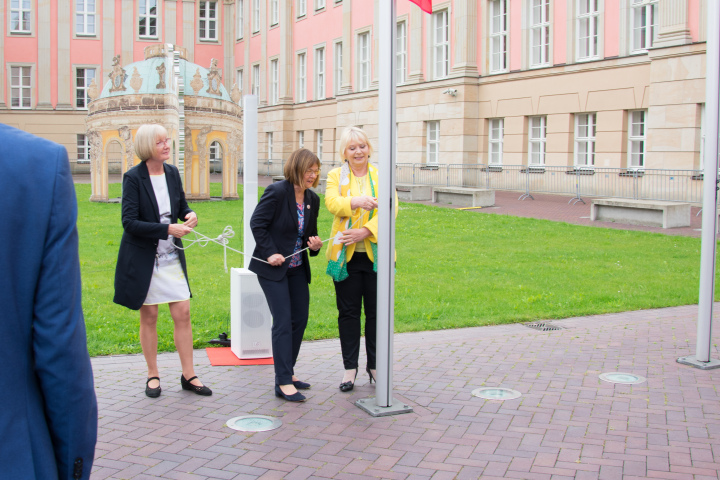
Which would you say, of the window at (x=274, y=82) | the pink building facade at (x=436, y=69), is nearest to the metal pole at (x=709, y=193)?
the pink building facade at (x=436, y=69)

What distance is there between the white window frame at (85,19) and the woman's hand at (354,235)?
49.8m

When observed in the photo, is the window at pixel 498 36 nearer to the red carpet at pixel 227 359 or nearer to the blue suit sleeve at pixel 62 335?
the red carpet at pixel 227 359

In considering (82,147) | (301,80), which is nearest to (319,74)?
(301,80)

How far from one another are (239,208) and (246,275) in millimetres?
17845

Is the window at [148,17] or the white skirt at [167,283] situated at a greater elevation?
the window at [148,17]

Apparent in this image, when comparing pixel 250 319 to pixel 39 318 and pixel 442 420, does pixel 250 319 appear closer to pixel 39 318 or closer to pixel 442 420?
pixel 442 420

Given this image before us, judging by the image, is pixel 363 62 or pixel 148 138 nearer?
pixel 148 138

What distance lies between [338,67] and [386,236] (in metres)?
37.8

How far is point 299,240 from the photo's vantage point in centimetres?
549

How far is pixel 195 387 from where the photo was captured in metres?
5.38

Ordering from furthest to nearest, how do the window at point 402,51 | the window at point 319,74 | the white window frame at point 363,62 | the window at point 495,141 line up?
the window at point 319,74, the white window frame at point 363,62, the window at point 402,51, the window at point 495,141

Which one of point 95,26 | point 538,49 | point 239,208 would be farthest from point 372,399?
point 95,26

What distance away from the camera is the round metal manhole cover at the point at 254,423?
15.3ft

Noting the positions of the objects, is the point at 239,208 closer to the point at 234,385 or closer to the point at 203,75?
the point at 203,75
